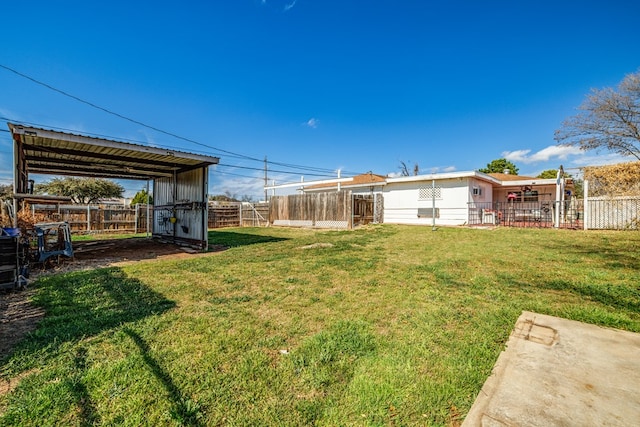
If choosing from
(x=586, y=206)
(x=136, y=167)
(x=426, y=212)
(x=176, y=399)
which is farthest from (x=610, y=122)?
(x=136, y=167)

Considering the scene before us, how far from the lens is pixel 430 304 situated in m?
3.52

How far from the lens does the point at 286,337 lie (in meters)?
2.70

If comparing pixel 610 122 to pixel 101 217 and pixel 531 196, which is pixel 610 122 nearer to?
pixel 531 196

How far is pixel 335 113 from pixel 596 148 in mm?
16531

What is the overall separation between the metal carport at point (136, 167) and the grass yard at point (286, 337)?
11.3 ft

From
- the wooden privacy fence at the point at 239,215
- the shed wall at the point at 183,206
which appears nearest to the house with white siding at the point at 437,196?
the wooden privacy fence at the point at 239,215

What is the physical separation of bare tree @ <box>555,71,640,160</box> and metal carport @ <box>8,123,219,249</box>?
14.8 m

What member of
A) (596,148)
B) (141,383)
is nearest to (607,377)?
(141,383)

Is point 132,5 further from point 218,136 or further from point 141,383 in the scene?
point 218,136

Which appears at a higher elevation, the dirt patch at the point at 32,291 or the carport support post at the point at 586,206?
the carport support post at the point at 586,206

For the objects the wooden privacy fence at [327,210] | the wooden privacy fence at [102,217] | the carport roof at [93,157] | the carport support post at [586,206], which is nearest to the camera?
the carport roof at [93,157]

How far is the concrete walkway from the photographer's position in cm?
157

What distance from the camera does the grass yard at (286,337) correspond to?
173 cm

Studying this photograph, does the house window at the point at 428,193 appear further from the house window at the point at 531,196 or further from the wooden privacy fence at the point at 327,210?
the house window at the point at 531,196
